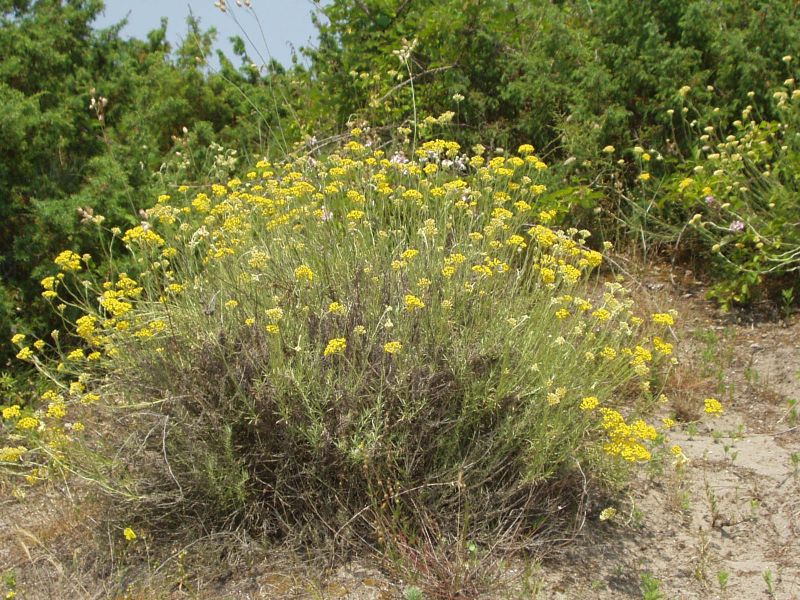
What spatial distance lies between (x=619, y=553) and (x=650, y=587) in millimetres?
352

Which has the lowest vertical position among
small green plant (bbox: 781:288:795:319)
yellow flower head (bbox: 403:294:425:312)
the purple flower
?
small green plant (bbox: 781:288:795:319)

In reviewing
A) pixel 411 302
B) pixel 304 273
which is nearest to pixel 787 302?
pixel 411 302

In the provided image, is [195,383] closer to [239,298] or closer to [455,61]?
[239,298]

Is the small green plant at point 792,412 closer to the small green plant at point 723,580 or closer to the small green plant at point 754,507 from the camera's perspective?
the small green plant at point 754,507

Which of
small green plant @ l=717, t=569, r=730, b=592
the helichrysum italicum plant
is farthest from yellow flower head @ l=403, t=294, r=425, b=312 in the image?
small green plant @ l=717, t=569, r=730, b=592

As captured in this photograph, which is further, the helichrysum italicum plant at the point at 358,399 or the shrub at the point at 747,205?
the shrub at the point at 747,205

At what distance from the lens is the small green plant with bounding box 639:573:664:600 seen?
288cm

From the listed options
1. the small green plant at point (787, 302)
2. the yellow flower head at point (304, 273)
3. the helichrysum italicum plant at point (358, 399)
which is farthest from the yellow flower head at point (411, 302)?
the small green plant at point (787, 302)

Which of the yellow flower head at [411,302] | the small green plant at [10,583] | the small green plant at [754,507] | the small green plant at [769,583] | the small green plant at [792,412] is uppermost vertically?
the yellow flower head at [411,302]

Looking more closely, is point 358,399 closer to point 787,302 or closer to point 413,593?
point 413,593

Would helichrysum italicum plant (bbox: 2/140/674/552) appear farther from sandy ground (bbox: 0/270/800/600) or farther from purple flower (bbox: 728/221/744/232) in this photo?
purple flower (bbox: 728/221/744/232)

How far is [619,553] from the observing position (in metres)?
3.26

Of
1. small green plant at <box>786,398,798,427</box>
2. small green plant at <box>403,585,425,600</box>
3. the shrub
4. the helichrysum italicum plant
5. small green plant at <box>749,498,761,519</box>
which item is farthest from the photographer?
the shrub

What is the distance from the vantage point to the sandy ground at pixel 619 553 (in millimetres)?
3076
